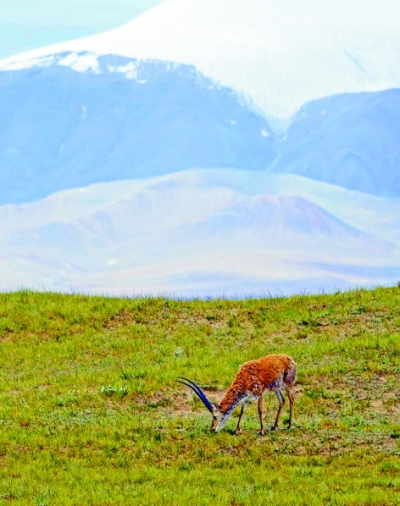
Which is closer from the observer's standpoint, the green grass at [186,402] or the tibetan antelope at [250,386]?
the green grass at [186,402]

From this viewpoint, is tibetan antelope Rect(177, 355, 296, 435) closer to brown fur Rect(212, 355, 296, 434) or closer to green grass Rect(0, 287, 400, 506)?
brown fur Rect(212, 355, 296, 434)

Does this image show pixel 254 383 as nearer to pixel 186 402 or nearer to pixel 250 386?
pixel 250 386

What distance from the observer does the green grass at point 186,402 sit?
13703 millimetres

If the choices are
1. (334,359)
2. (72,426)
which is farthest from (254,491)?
(334,359)

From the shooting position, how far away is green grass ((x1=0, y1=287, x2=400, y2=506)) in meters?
13.7

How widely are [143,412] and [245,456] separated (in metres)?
3.96

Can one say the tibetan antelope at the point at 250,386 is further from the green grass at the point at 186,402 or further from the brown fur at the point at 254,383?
the green grass at the point at 186,402

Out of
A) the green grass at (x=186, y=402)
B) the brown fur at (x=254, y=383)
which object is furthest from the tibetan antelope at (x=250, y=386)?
the green grass at (x=186, y=402)

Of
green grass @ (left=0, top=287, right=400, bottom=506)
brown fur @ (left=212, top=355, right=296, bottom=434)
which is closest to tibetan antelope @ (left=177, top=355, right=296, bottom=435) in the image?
brown fur @ (left=212, top=355, right=296, bottom=434)

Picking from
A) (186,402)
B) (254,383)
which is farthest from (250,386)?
(186,402)

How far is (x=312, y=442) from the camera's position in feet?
52.4

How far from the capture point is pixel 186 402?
19.4 m

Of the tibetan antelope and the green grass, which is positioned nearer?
the green grass

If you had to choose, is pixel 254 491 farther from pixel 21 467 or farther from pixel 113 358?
pixel 113 358
